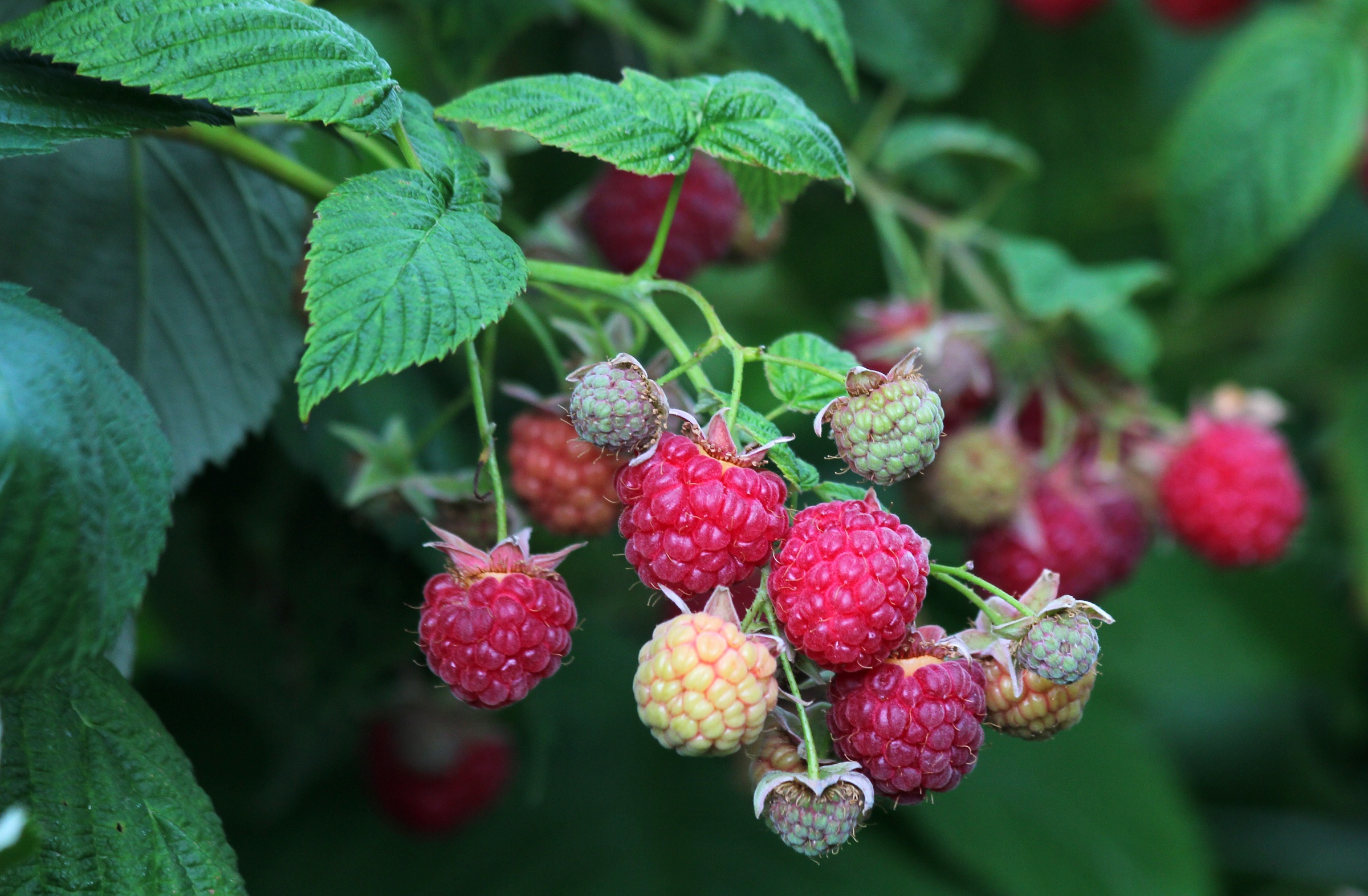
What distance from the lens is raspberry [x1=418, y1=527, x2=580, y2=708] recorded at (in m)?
0.51

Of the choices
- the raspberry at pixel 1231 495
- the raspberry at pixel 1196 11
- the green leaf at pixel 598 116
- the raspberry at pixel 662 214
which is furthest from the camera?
the raspberry at pixel 1196 11

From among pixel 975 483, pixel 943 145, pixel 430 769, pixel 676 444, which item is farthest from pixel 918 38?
pixel 430 769

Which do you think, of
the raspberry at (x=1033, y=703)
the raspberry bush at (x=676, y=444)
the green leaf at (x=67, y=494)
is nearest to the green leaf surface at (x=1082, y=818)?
the raspberry bush at (x=676, y=444)

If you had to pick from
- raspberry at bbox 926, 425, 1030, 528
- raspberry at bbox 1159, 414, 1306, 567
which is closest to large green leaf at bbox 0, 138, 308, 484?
raspberry at bbox 926, 425, 1030, 528

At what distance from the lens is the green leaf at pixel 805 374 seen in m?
0.53

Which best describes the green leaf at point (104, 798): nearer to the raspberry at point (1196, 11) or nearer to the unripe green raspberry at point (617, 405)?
the unripe green raspberry at point (617, 405)

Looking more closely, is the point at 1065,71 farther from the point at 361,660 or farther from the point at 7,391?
the point at 7,391

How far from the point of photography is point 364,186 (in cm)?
48

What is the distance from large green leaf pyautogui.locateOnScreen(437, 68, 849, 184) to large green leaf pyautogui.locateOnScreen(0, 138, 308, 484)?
0.23m

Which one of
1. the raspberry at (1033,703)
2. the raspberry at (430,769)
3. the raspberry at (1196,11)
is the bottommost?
the raspberry at (430,769)

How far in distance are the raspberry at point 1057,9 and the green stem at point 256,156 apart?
1040 mm

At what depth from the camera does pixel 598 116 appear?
0.53 metres

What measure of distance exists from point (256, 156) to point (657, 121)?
25cm

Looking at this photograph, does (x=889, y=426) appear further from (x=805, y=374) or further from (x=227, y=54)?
(x=227, y=54)
